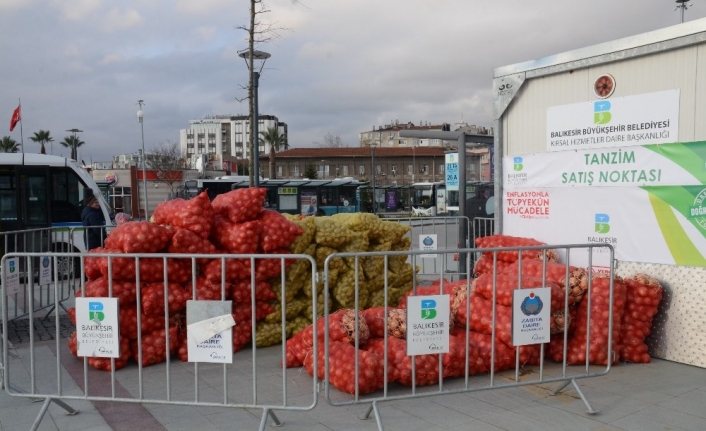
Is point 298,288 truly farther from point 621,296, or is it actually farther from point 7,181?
point 7,181

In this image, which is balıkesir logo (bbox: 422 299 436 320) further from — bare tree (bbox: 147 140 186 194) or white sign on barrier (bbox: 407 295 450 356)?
bare tree (bbox: 147 140 186 194)

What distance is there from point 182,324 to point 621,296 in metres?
4.44

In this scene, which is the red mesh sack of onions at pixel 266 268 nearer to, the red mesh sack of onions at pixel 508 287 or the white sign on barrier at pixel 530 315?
the red mesh sack of onions at pixel 508 287

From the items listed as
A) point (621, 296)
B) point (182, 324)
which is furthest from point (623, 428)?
point (182, 324)

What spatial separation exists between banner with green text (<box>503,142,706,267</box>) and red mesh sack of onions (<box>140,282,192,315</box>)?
4.32 meters

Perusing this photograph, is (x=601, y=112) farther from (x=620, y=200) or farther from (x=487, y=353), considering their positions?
(x=487, y=353)

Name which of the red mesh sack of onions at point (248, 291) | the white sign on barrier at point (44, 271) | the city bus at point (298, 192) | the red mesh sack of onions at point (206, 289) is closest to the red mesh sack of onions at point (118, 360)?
the red mesh sack of onions at point (206, 289)

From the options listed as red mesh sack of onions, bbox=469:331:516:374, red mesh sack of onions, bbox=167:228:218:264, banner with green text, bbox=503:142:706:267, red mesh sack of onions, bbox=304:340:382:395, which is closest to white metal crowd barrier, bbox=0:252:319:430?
red mesh sack of onions, bbox=167:228:218:264

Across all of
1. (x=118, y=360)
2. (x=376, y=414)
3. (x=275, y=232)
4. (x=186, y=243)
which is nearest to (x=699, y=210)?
(x=376, y=414)

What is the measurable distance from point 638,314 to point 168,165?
53.3 meters

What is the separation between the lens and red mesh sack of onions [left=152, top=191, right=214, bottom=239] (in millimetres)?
6215

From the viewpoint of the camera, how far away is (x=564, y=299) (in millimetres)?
5418

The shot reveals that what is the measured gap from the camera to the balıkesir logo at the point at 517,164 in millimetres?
7602

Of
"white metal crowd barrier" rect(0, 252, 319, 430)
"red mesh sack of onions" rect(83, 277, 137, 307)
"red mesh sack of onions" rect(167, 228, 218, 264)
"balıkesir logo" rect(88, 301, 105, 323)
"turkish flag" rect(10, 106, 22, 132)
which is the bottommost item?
"white metal crowd barrier" rect(0, 252, 319, 430)
